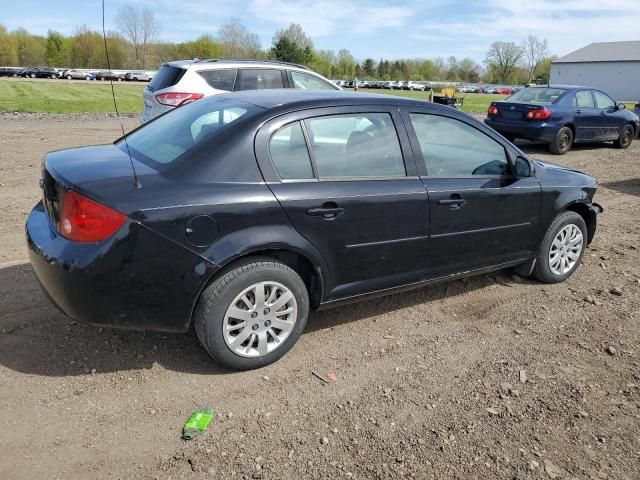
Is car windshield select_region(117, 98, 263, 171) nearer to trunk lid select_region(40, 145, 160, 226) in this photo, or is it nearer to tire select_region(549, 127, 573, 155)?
trunk lid select_region(40, 145, 160, 226)

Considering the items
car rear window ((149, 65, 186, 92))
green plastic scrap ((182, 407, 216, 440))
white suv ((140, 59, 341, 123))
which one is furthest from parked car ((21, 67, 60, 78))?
green plastic scrap ((182, 407, 216, 440))

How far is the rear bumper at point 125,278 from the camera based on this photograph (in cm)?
284

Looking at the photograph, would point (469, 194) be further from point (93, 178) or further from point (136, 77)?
point (136, 77)

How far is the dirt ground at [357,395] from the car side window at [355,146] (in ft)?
3.95

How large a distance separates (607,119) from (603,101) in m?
0.49

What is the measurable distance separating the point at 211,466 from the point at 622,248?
17.4 feet

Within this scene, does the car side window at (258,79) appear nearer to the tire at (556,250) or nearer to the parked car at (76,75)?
the tire at (556,250)

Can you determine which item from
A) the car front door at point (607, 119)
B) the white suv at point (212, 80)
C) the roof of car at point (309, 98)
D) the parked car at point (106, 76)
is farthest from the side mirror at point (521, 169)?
the parked car at point (106, 76)

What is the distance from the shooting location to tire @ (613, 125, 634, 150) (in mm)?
14013

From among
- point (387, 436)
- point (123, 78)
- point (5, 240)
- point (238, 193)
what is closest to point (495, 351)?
point (387, 436)

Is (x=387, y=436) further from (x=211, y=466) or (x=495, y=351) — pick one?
(x=495, y=351)

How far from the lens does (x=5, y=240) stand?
5.32 m

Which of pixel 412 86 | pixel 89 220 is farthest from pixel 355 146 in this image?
pixel 412 86

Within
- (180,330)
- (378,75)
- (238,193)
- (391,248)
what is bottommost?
(180,330)
